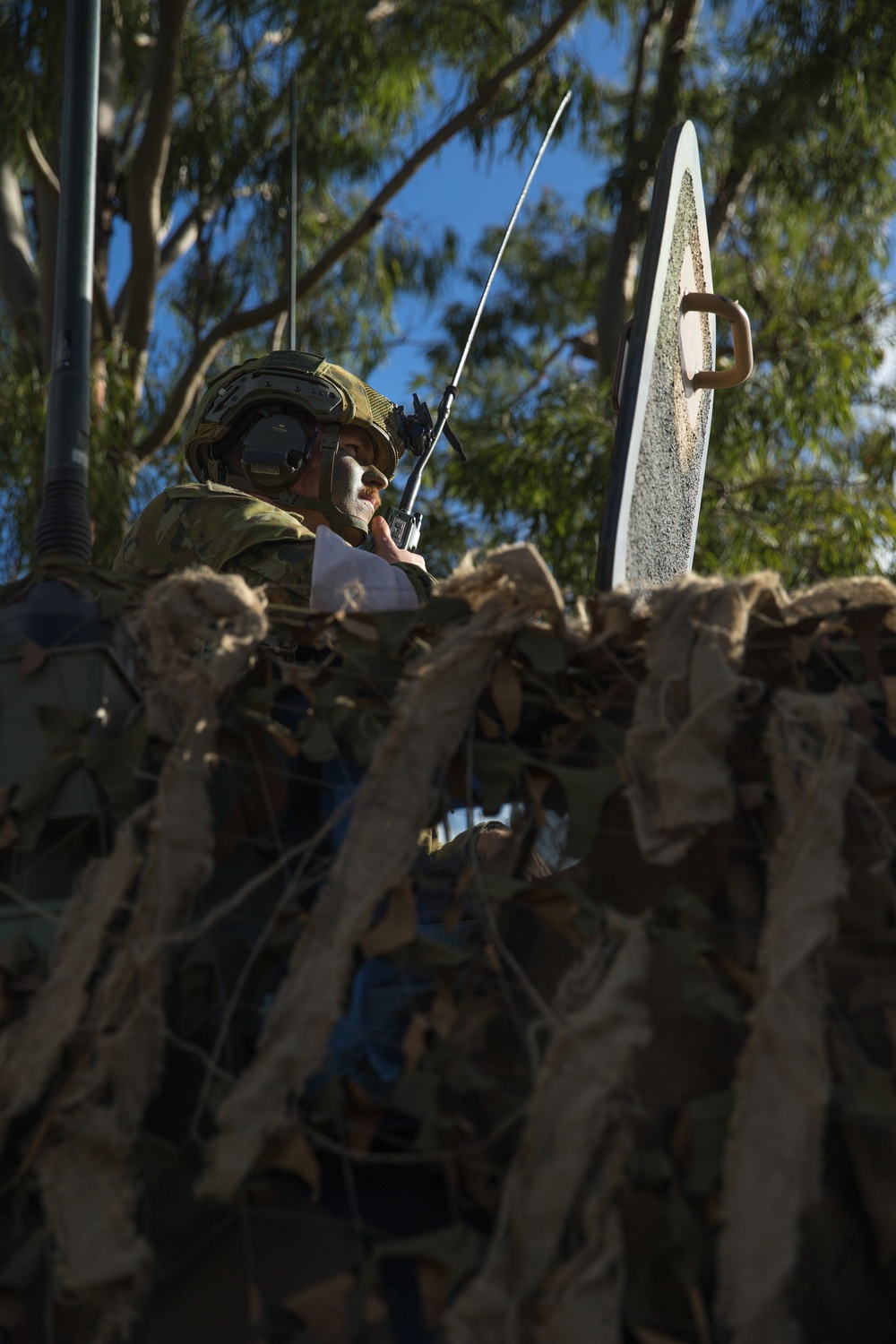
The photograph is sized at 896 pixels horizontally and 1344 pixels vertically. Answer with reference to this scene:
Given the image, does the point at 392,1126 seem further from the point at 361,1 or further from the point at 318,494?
the point at 361,1

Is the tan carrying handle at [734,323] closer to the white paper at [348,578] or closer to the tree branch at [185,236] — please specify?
the white paper at [348,578]

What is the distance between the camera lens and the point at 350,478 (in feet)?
13.0

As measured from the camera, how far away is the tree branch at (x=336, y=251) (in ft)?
31.2

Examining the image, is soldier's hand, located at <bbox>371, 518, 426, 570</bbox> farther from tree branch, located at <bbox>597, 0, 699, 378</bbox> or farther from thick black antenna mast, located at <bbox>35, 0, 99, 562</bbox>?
tree branch, located at <bbox>597, 0, 699, 378</bbox>

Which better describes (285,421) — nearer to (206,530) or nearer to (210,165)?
(206,530)

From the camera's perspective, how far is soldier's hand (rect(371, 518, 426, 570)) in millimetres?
3484

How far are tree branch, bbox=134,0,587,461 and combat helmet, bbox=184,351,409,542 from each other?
17.5ft

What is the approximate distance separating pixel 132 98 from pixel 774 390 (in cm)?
499

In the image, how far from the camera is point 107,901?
1682 millimetres

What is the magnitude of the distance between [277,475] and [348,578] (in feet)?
4.80

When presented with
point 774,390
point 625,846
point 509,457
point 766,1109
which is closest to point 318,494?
point 625,846

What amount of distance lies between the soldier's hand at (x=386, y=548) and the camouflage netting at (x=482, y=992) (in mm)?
1513

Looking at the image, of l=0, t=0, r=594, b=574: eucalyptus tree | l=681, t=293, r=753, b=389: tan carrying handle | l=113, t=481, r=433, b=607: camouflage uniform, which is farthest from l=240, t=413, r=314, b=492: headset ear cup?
l=0, t=0, r=594, b=574: eucalyptus tree

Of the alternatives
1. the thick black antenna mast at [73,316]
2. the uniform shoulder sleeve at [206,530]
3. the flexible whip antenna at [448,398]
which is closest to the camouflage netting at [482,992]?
the thick black antenna mast at [73,316]
